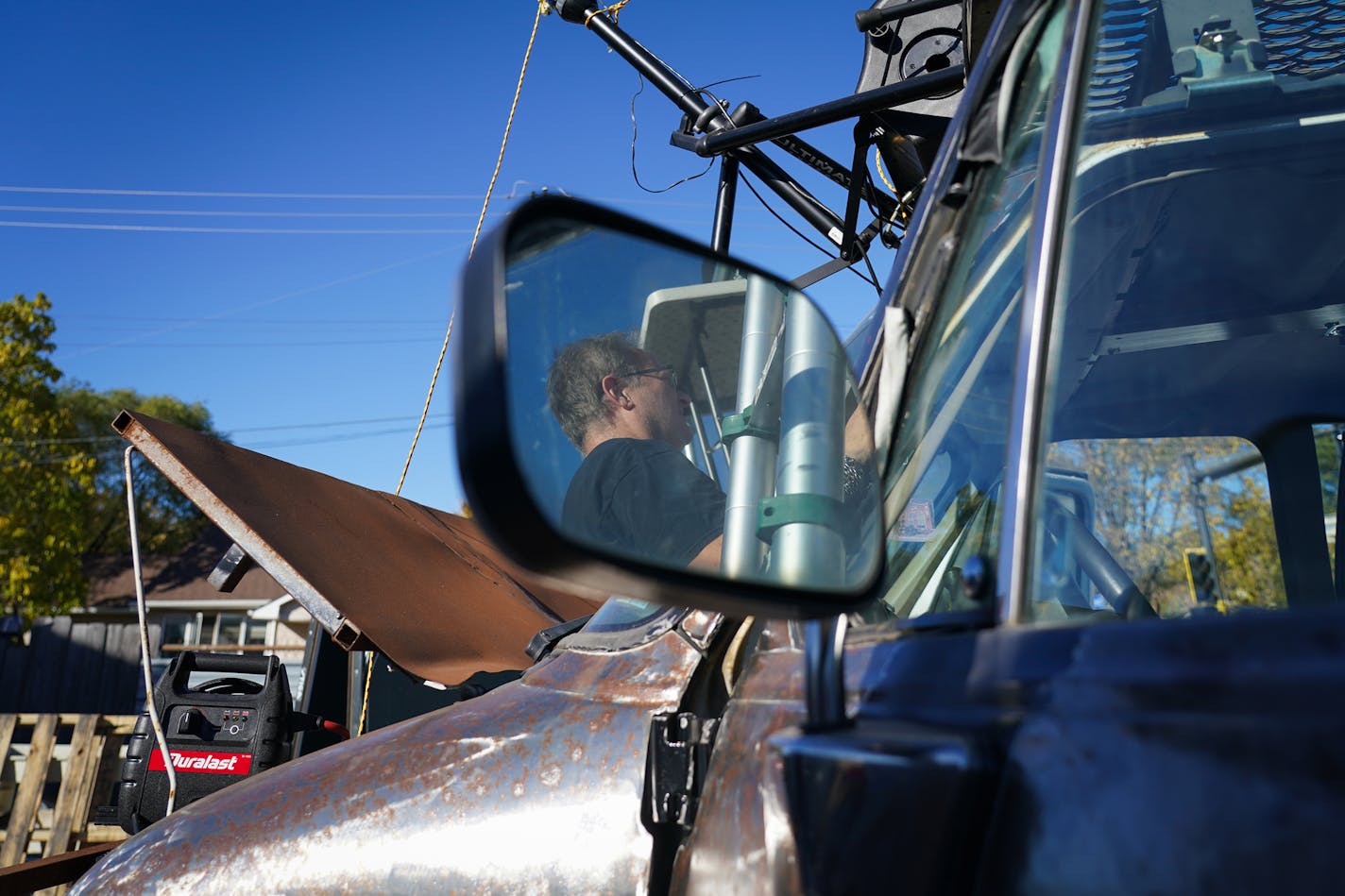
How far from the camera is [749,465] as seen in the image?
0.93 meters

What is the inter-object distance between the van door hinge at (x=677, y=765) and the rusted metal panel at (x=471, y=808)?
0.10 feet

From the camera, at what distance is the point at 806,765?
82cm

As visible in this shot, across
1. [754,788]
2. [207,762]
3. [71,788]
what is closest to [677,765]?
[754,788]

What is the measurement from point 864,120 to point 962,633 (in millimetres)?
2953

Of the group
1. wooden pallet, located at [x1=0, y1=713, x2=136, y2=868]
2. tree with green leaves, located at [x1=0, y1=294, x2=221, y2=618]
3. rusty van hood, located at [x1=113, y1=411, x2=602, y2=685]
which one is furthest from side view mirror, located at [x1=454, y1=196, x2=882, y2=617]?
tree with green leaves, located at [x1=0, y1=294, x2=221, y2=618]

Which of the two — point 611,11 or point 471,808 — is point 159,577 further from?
point 471,808

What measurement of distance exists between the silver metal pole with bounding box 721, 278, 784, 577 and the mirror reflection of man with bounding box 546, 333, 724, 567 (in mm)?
14

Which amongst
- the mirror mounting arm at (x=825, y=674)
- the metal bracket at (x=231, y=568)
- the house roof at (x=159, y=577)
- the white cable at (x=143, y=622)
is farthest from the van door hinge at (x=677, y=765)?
the house roof at (x=159, y=577)

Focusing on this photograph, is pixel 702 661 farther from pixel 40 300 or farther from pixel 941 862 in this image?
pixel 40 300

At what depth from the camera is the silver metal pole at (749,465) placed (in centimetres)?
90

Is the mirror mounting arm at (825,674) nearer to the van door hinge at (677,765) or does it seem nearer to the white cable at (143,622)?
the van door hinge at (677,765)

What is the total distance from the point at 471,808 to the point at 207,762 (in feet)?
7.98

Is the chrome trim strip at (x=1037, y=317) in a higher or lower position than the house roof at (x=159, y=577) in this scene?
lower

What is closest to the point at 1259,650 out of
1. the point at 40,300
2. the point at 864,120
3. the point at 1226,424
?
the point at 1226,424
